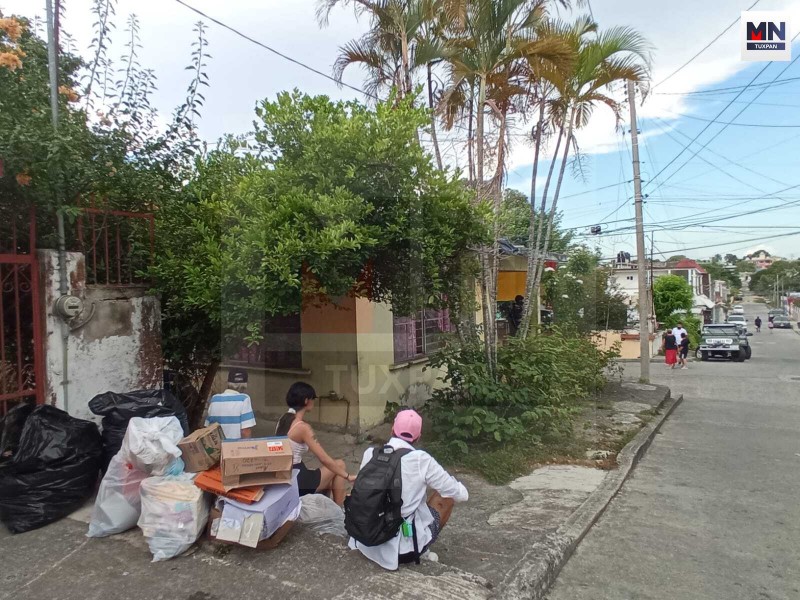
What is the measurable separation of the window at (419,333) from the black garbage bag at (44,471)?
4173mm

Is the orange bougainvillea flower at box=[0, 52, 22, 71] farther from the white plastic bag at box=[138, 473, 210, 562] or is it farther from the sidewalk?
the sidewalk

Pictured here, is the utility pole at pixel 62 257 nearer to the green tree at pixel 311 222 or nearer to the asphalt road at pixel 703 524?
the green tree at pixel 311 222

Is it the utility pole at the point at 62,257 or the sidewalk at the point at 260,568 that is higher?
the utility pole at the point at 62,257

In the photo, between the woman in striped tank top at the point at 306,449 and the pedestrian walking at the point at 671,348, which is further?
the pedestrian walking at the point at 671,348

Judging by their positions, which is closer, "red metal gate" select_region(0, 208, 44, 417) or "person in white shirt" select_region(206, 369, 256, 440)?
"red metal gate" select_region(0, 208, 44, 417)

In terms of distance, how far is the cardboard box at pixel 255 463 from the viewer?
3293 millimetres

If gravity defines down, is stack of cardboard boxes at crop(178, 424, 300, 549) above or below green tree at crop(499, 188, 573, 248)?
below

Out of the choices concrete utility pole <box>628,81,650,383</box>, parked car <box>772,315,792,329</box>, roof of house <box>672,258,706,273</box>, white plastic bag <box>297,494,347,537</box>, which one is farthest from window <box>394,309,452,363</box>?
parked car <box>772,315,792,329</box>

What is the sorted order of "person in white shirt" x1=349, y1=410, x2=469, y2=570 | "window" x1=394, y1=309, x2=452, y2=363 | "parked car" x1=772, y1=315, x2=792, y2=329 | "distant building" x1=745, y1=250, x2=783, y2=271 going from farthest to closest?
"distant building" x1=745, y1=250, x2=783, y2=271 → "parked car" x1=772, y1=315, x2=792, y2=329 → "window" x1=394, y1=309, x2=452, y2=363 → "person in white shirt" x1=349, y1=410, x2=469, y2=570

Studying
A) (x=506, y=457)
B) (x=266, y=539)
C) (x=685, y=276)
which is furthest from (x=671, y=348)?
(x=685, y=276)

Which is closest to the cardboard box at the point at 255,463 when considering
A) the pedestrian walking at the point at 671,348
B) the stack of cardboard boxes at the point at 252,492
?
the stack of cardboard boxes at the point at 252,492

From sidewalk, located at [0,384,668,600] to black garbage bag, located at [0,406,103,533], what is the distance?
0.38ft

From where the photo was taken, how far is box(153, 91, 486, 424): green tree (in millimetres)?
4246

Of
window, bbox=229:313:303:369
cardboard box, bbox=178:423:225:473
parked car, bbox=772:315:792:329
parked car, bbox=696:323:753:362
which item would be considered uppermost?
window, bbox=229:313:303:369
